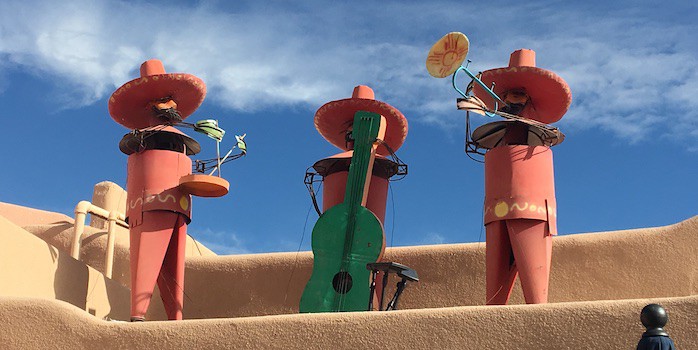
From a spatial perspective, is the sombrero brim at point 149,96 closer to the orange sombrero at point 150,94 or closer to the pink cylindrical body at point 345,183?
the orange sombrero at point 150,94

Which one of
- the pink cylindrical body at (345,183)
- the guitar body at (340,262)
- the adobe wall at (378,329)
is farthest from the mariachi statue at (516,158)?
the adobe wall at (378,329)

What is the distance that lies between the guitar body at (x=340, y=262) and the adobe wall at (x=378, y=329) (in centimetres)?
202

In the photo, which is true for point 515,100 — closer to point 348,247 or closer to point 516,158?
point 516,158

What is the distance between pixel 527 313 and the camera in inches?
273

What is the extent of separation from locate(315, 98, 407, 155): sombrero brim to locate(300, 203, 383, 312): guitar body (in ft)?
4.54

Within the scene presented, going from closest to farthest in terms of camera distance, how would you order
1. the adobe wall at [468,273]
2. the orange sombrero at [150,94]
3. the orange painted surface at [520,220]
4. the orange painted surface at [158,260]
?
the orange painted surface at [520,220] → the orange painted surface at [158,260] → the orange sombrero at [150,94] → the adobe wall at [468,273]

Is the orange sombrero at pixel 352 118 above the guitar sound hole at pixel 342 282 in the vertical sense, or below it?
above

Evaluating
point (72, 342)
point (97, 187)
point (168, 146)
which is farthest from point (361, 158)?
point (97, 187)

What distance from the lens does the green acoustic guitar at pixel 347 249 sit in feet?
30.7

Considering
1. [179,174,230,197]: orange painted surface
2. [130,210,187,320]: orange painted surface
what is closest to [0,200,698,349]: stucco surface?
[130,210,187,320]: orange painted surface

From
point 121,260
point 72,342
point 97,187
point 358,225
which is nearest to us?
point 72,342

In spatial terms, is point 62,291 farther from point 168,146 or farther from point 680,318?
point 680,318

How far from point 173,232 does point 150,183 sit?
1.89ft

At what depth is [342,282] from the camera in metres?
9.44
